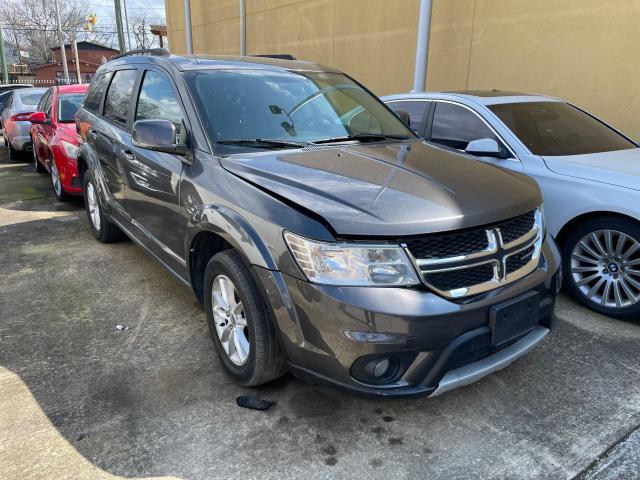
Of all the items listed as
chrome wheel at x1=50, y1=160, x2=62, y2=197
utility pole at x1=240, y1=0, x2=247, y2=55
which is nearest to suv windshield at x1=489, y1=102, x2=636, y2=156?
chrome wheel at x1=50, y1=160, x2=62, y2=197

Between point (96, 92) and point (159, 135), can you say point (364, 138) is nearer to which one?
point (159, 135)

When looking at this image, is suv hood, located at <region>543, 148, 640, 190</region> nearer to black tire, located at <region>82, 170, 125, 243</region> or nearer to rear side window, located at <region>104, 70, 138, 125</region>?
rear side window, located at <region>104, 70, 138, 125</region>

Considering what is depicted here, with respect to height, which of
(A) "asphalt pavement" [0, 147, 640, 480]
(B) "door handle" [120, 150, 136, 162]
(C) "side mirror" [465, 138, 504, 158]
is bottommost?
(A) "asphalt pavement" [0, 147, 640, 480]

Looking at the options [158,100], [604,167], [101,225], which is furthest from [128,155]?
[604,167]

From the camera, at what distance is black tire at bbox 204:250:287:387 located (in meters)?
2.54

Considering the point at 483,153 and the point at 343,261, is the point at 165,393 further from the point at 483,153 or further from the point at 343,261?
the point at 483,153

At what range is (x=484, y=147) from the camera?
414cm

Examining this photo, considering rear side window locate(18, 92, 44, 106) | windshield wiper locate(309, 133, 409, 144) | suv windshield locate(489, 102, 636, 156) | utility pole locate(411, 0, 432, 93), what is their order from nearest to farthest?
windshield wiper locate(309, 133, 409, 144)
suv windshield locate(489, 102, 636, 156)
utility pole locate(411, 0, 432, 93)
rear side window locate(18, 92, 44, 106)

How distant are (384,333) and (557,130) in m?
3.30

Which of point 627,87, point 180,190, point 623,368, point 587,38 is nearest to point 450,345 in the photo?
point 623,368

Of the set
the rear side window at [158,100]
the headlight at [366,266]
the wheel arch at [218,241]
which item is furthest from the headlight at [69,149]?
the headlight at [366,266]

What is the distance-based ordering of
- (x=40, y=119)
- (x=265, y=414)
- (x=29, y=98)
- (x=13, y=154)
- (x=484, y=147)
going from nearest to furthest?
(x=265, y=414) → (x=484, y=147) → (x=40, y=119) → (x=13, y=154) → (x=29, y=98)

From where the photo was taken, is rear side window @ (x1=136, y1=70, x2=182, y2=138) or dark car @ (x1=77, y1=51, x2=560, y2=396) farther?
rear side window @ (x1=136, y1=70, x2=182, y2=138)

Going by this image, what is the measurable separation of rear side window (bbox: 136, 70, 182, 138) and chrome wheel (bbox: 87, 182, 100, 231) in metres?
1.67
